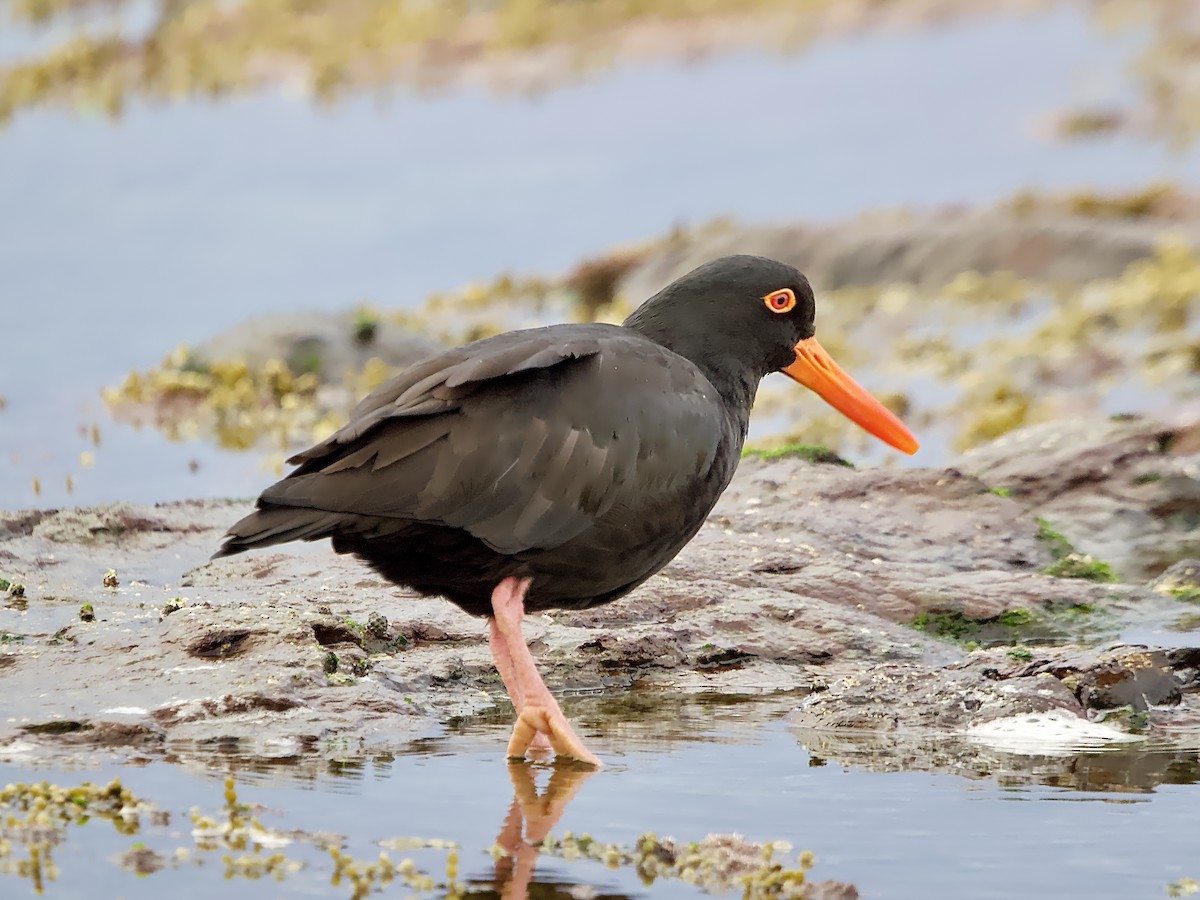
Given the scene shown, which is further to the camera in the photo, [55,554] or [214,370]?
[214,370]

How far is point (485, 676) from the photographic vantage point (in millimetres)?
5824

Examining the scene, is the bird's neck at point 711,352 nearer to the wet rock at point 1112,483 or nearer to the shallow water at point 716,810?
the shallow water at point 716,810

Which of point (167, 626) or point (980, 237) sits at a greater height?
point (980, 237)

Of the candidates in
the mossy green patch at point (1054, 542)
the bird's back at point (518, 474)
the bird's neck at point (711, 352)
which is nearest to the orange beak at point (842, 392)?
the bird's neck at point (711, 352)

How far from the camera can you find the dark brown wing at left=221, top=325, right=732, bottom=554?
4738mm

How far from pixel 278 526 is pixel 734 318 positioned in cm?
184

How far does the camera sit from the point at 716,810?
437 centimetres

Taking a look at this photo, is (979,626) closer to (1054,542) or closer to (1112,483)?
(1054,542)

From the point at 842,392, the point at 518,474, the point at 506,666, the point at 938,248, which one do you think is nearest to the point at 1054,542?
the point at 842,392

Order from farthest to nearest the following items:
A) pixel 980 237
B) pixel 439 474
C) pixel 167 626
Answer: pixel 980 237
pixel 167 626
pixel 439 474

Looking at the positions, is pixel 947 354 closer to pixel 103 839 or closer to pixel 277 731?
pixel 277 731

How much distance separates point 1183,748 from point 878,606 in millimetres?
1957

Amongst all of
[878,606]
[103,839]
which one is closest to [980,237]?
[878,606]

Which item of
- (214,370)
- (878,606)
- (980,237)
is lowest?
(878,606)
